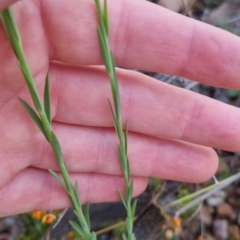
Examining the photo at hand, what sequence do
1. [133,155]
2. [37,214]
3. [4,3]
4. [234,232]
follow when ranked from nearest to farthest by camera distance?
1. [4,3]
2. [133,155]
3. [37,214]
4. [234,232]

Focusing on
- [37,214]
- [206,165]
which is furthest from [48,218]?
[206,165]

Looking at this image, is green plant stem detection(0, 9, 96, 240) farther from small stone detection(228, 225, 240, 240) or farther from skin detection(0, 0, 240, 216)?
small stone detection(228, 225, 240, 240)

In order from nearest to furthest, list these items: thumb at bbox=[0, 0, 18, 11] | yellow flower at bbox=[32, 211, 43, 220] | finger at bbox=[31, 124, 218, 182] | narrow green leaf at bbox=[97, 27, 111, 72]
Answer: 1. thumb at bbox=[0, 0, 18, 11]
2. narrow green leaf at bbox=[97, 27, 111, 72]
3. finger at bbox=[31, 124, 218, 182]
4. yellow flower at bbox=[32, 211, 43, 220]

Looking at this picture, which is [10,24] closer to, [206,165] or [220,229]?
[206,165]

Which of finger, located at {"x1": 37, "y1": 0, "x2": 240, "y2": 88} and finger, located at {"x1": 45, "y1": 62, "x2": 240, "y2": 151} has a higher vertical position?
finger, located at {"x1": 37, "y1": 0, "x2": 240, "y2": 88}

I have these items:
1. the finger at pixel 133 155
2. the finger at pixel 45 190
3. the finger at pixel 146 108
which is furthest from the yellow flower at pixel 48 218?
the finger at pixel 146 108

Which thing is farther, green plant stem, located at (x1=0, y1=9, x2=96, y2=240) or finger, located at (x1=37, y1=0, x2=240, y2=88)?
finger, located at (x1=37, y1=0, x2=240, y2=88)

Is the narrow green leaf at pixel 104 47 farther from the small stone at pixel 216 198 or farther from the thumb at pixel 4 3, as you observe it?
the small stone at pixel 216 198

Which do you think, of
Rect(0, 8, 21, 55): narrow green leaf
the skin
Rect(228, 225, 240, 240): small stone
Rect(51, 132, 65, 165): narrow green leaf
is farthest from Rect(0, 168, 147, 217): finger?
Rect(0, 8, 21, 55): narrow green leaf
